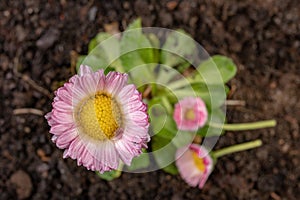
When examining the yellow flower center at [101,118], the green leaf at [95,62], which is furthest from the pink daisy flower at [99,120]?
the green leaf at [95,62]

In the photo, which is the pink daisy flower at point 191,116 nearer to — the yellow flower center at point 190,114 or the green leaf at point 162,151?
the yellow flower center at point 190,114

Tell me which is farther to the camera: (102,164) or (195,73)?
(195,73)

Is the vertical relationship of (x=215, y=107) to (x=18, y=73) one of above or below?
below

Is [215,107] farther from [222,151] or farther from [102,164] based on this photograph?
[102,164]

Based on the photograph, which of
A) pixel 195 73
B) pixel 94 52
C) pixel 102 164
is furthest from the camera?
pixel 195 73

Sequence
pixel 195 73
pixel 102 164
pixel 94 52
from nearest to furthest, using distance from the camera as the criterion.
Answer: pixel 102 164 → pixel 94 52 → pixel 195 73

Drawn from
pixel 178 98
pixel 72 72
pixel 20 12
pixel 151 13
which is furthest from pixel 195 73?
pixel 20 12

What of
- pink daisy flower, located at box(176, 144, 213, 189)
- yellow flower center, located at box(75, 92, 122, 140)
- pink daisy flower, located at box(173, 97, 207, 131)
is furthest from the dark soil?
yellow flower center, located at box(75, 92, 122, 140)
